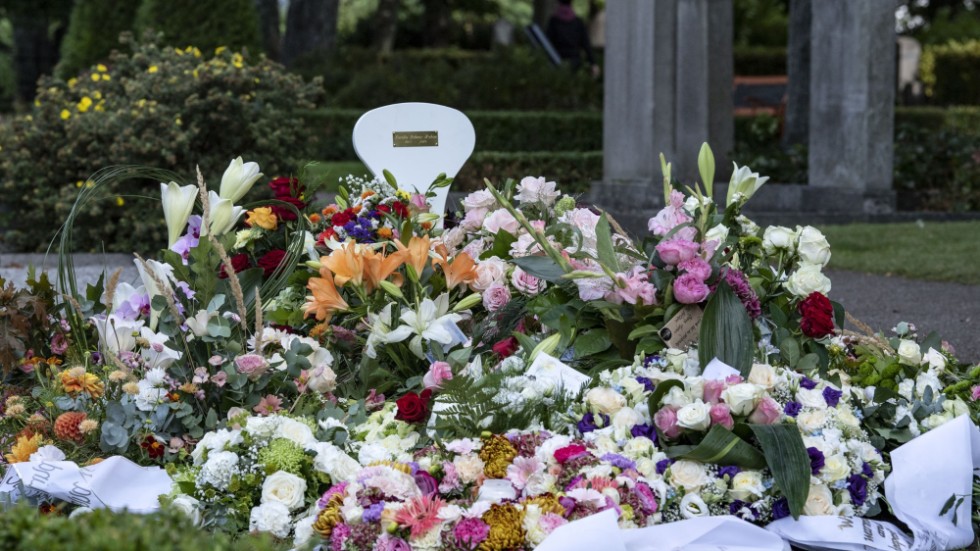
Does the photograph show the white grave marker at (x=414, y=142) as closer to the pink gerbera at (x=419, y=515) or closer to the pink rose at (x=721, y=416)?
the pink rose at (x=721, y=416)

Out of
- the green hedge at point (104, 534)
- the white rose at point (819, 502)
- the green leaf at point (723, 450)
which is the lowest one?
the white rose at point (819, 502)

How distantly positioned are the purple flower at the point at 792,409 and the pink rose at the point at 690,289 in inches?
13.2

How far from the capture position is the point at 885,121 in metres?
10.5

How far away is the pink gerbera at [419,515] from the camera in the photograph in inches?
103

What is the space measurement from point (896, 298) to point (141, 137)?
4.77 m

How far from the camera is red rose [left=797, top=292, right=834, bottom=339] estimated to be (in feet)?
10.4

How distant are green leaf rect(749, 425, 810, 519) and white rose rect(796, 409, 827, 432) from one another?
115 mm

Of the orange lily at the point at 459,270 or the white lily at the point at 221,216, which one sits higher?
the white lily at the point at 221,216

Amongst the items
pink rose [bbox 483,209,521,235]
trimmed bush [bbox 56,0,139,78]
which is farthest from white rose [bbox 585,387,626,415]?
trimmed bush [bbox 56,0,139,78]

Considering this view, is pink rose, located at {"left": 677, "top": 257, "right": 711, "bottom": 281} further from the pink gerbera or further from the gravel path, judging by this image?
the gravel path

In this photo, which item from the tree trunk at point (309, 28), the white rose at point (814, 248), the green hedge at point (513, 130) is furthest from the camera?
the tree trunk at point (309, 28)

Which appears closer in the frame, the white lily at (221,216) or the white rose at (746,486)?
the white rose at (746,486)

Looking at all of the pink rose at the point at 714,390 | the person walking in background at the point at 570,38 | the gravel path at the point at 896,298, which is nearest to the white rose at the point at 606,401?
the pink rose at the point at 714,390

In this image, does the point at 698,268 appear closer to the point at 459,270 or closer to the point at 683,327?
the point at 683,327
